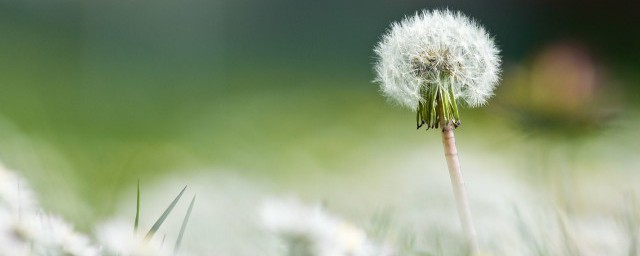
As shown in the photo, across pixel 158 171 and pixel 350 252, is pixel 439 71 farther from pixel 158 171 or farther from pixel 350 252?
pixel 158 171

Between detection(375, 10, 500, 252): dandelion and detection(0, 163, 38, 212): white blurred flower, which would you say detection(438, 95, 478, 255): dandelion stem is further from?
detection(0, 163, 38, 212): white blurred flower

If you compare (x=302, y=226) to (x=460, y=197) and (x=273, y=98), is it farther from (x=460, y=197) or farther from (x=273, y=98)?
(x=273, y=98)

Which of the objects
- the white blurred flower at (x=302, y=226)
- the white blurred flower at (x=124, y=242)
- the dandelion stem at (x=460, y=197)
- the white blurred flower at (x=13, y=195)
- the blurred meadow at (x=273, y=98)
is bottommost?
the white blurred flower at (x=302, y=226)

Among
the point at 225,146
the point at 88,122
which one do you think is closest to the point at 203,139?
the point at 225,146

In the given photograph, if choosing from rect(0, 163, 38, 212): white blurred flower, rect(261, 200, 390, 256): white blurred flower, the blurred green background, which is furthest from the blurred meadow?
rect(261, 200, 390, 256): white blurred flower

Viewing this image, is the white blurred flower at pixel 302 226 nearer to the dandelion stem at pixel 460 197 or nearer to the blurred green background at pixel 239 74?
the dandelion stem at pixel 460 197

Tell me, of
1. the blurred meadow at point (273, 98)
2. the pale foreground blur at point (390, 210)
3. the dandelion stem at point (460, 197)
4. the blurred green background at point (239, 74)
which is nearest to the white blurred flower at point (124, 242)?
the pale foreground blur at point (390, 210)

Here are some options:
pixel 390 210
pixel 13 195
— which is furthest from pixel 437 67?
pixel 13 195
